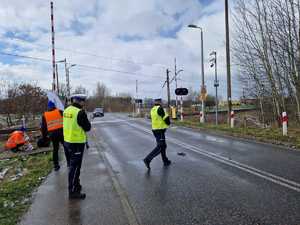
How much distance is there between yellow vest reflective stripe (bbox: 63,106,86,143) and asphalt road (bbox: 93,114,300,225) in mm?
1320

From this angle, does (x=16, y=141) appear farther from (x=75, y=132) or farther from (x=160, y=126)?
(x=75, y=132)

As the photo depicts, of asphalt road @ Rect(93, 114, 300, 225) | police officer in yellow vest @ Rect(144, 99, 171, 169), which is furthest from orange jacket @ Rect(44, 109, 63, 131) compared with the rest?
police officer in yellow vest @ Rect(144, 99, 171, 169)

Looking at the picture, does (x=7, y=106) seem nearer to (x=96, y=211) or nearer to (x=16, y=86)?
(x=16, y=86)

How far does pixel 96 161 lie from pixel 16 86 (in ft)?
78.2

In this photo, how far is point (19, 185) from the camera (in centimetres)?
745

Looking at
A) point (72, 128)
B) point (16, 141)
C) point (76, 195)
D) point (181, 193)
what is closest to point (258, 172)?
point (181, 193)

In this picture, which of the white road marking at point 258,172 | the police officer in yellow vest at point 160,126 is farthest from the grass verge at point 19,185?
the white road marking at point 258,172

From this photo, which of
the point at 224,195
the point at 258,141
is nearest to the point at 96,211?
the point at 224,195

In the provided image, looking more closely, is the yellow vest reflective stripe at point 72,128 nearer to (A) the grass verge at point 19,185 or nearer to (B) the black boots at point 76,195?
(B) the black boots at point 76,195

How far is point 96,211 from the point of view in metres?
5.25

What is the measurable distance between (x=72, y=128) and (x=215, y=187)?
2882 millimetres

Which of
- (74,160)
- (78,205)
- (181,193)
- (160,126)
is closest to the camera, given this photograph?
(78,205)

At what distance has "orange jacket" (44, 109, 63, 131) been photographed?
898 cm

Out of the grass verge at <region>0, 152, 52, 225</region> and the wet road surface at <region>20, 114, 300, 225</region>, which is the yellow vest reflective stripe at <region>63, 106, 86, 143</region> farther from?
the grass verge at <region>0, 152, 52, 225</region>
